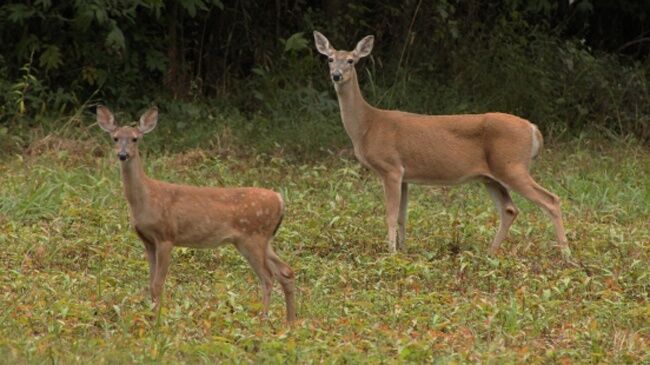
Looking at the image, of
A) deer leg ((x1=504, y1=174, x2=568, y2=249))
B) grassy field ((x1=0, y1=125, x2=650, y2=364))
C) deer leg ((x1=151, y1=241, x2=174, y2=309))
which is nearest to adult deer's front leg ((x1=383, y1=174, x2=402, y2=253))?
grassy field ((x1=0, y1=125, x2=650, y2=364))

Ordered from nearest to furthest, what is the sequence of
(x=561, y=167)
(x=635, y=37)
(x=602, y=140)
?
(x=561, y=167), (x=602, y=140), (x=635, y=37)

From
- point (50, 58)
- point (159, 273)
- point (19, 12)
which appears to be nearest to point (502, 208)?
point (159, 273)

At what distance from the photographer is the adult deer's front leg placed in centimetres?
994

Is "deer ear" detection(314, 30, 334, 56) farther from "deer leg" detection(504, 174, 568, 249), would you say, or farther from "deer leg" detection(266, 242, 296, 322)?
"deer leg" detection(266, 242, 296, 322)

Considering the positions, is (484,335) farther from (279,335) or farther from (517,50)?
(517,50)

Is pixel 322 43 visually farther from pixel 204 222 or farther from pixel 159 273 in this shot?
pixel 159 273

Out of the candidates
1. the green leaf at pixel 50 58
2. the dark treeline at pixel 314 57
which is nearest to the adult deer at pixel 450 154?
the dark treeline at pixel 314 57

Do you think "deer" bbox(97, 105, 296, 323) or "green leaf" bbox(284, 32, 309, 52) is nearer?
"deer" bbox(97, 105, 296, 323)

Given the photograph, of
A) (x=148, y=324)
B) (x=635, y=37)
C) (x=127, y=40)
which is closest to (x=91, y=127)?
(x=127, y=40)

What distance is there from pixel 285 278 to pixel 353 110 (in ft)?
11.4

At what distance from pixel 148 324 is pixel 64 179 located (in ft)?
13.8

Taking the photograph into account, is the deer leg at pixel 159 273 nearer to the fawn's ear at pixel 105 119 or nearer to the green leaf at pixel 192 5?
the fawn's ear at pixel 105 119

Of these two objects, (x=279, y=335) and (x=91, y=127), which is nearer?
(x=279, y=335)

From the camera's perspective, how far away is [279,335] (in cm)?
680
